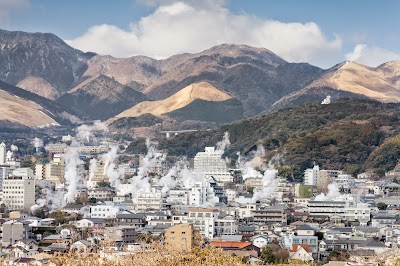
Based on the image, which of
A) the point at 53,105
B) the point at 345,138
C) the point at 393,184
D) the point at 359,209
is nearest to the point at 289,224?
the point at 359,209

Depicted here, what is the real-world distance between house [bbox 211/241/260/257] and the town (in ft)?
0.15

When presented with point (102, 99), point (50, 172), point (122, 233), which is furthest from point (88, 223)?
point (102, 99)

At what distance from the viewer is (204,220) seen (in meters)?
40.7

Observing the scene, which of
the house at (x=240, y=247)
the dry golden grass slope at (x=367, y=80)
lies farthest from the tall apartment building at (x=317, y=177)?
the dry golden grass slope at (x=367, y=80)

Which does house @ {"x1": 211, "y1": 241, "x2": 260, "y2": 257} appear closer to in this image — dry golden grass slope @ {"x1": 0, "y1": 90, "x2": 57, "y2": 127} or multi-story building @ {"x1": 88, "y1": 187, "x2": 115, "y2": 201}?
multi-story building @ {"x1": 88, "y1": 187, "x2": 115, "y2": 201}

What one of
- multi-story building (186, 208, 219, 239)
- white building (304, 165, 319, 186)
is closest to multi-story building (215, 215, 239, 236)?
multi-story building (186, 208, 219, 239)

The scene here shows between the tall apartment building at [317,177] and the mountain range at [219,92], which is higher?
the mountain range at [219,92]

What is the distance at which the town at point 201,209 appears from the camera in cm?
3359

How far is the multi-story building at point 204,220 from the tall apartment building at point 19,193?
40.4 ft

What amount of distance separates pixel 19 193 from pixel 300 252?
22.3 metres

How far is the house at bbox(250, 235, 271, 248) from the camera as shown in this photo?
35469 millimetres

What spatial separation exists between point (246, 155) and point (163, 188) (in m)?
19.6

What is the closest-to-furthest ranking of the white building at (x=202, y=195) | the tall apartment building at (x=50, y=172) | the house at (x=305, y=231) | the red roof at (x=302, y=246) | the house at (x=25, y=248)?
the house at (x=25, y=248) < the red roof at (x=302, y=246) < the house at (x=305, y=231) < the white building at (x=202, y=195) < the tall apartment building at (x=50, y=172)

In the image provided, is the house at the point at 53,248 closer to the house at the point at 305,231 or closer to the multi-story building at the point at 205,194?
the house at the point at 305,231
